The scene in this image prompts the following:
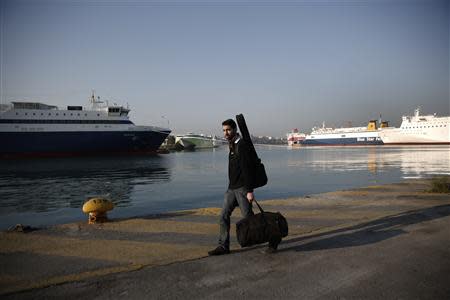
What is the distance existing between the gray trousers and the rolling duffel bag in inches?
5.7

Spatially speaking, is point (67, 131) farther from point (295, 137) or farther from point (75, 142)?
point (295, 137)

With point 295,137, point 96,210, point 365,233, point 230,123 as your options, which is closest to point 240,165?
point 230,123

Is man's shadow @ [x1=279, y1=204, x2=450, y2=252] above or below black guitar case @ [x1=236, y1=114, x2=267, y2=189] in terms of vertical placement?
below

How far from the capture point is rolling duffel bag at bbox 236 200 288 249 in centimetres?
416

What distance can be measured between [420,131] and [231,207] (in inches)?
4082

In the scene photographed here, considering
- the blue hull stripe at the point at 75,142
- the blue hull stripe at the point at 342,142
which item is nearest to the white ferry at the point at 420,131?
the blue hull stripe at the point at 342,142

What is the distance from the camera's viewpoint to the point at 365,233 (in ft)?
17.3

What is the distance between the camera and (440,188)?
9.70m

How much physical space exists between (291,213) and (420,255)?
3.09 metres

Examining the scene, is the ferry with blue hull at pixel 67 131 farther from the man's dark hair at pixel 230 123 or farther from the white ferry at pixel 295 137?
the white ferry at pixel 295 137

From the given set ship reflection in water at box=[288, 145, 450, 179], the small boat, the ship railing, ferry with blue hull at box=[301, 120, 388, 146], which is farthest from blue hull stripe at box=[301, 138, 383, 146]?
the ship railing

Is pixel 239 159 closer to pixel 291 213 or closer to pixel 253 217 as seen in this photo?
pixel 253 217

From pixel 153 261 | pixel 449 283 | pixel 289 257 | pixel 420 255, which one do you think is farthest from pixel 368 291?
pixel 153 261

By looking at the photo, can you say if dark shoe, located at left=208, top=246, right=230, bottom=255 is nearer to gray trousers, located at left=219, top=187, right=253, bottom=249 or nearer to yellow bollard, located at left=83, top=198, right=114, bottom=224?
gray trousers, located at left=219, top=187, right=253, bottom=249
